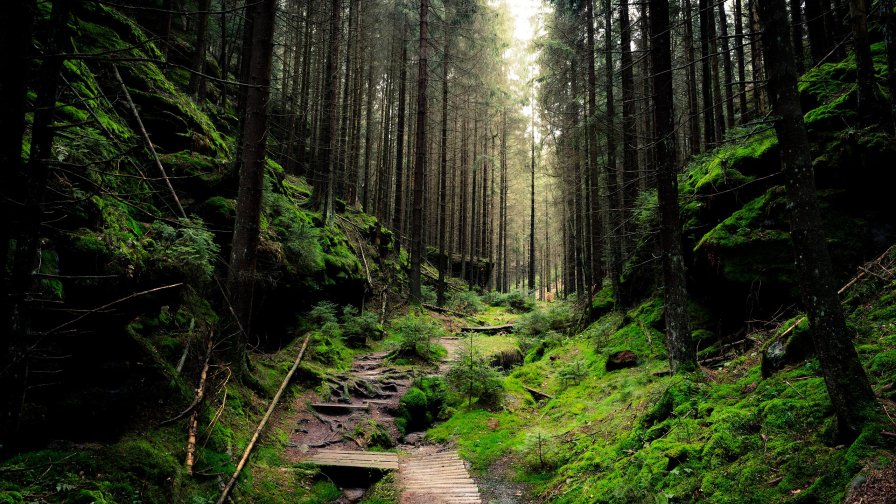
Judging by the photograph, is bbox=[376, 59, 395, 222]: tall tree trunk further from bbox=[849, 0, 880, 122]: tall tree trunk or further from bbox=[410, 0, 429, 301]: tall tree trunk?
bbox=[849, 0, 880, 122]: tall tree trunk

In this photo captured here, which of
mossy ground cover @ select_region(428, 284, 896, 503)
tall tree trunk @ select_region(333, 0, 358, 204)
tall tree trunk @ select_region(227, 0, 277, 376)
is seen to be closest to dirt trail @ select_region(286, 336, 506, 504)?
mossy ground cover @ select_region(428, 284, 896, 503)

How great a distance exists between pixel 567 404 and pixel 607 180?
12368 mm

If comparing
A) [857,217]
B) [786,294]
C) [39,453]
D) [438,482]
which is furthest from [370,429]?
[857,217]

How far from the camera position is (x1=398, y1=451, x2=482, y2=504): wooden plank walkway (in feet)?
18.3

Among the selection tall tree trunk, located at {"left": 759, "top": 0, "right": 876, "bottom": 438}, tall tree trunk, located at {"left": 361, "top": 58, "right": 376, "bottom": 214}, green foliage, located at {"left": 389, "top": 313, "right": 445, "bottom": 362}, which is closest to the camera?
tall tree trunk, located at {"left": 759, "top": 0, "right": 876, "bottom": 438}

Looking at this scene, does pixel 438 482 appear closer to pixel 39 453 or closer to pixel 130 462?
pixel 130 462

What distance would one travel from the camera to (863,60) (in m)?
5.89

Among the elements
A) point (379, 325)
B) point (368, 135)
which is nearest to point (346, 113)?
point (368, 135)

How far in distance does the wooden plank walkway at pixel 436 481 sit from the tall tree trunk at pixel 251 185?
330 cm

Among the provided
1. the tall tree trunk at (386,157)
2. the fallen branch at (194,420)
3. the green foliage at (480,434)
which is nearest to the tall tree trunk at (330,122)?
the tall tree trunk at (386,157)

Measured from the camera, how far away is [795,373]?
15.5 ft

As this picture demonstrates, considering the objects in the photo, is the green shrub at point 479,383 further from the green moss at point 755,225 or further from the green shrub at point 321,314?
the green moss at point 755,225

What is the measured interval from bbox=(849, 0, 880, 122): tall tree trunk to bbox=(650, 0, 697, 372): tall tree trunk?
2.32 m

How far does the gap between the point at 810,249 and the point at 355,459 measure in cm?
636
